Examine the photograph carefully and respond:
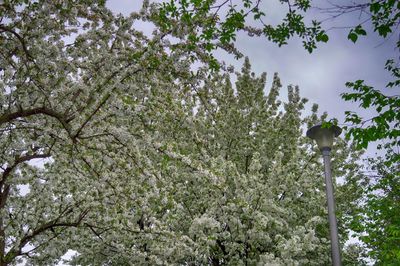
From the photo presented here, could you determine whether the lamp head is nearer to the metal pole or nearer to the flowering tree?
the metal pole

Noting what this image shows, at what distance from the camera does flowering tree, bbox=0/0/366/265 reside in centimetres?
628

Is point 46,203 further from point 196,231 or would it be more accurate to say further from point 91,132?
point 91,132

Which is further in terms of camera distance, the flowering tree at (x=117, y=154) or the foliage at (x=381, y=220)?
the foliage at (x=381, y=220)

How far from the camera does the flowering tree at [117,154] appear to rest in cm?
628

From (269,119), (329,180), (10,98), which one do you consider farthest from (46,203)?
(269,119)

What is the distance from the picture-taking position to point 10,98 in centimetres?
633

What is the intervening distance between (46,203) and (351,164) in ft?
35.1

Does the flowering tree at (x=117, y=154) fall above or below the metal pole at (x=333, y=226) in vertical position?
above

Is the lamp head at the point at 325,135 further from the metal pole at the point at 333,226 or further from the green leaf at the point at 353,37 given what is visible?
the green leaf at the point at 353,37

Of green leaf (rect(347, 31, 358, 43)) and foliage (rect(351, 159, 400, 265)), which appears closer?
green leaf (rect(347, 31, 358, 43))

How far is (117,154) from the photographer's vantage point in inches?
277

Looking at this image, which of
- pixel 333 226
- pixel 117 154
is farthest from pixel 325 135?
pixel 117 154

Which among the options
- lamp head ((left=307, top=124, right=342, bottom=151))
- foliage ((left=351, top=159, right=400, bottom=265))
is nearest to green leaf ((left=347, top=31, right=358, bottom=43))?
lamp head ((left=307, top=124, right=342, bottom=151))

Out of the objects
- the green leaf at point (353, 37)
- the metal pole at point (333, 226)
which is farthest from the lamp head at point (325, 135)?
the green leaf at point (353, 37)
